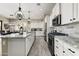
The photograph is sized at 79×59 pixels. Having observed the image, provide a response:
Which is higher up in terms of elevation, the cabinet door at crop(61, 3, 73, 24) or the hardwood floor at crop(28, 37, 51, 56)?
the cabinet door at crop(61, 3, 73, 24)

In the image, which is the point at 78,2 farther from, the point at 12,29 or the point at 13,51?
the point at 12,29

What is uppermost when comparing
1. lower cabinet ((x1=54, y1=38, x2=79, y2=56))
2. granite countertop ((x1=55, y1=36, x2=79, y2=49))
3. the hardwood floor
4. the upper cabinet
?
the upper cabinet

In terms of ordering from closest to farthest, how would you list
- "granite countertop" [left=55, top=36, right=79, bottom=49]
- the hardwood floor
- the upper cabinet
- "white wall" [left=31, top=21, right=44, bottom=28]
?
"granite countertop" [left=55, top=36, right=79, bottom=49], the upper cabinet, the hardwood floor, "white wall" [left=31, top=21, right=44, bottom=28]

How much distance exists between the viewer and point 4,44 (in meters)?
3.27

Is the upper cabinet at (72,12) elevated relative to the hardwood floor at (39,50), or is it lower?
elevated

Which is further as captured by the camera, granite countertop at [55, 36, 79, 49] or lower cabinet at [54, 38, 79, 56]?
granite countertop at [55, 36, 79, 49]

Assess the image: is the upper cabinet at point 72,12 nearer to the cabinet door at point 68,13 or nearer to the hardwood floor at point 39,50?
the cabinet door at point 68,13

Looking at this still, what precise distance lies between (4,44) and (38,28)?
9448 millimetres

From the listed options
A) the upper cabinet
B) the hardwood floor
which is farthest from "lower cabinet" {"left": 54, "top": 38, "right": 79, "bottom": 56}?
the hardwood floor

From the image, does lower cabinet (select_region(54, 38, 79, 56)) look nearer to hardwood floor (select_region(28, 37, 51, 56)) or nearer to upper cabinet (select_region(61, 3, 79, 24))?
upper cabinet (select_region(61, 3, 79, 24))

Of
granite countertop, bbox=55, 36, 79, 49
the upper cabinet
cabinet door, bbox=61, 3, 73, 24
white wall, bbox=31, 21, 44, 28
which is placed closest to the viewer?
granite countertop, bbox=55, 36, 79, 49

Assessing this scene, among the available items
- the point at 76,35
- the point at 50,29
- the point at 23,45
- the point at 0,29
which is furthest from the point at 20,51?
the point at 0,29

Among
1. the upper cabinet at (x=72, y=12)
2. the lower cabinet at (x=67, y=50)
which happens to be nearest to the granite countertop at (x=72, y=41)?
the lower cabinet at (x=67, y=50)

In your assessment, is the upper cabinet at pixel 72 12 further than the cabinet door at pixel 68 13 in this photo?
No
